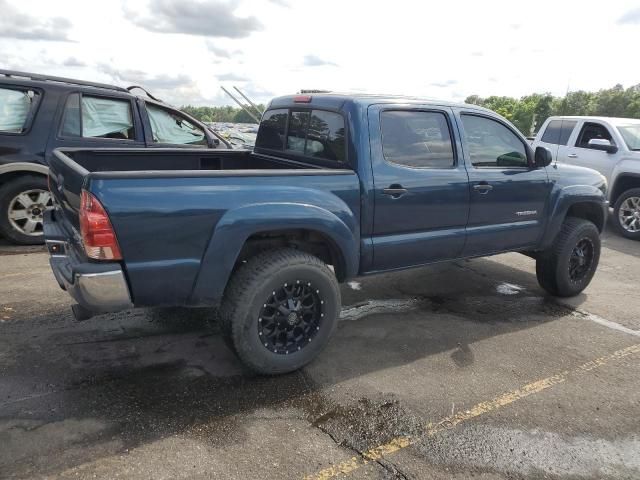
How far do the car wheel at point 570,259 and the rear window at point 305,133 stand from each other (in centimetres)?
259

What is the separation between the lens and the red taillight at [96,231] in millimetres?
2684

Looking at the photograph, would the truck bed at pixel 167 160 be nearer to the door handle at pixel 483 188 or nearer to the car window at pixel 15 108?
the door handle at pixel 483 188

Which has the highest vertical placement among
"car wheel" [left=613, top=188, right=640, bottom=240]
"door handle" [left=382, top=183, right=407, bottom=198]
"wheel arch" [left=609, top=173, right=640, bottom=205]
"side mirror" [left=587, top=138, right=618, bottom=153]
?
"side mirror" [left=587, top=138, right=618, bottom=153]

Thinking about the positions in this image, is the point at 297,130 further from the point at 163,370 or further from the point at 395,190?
the point at 163,370

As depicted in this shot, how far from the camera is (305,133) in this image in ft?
13.7

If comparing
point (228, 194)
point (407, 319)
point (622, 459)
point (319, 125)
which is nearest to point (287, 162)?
point (319, 125)

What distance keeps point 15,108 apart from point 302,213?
4.41 m

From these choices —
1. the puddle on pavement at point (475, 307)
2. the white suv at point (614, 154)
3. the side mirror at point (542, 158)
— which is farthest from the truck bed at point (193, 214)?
the white suv at point (614, 154)

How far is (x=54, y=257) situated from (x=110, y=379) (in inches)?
33.7

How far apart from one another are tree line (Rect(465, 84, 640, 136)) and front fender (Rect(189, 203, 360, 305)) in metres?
43.9

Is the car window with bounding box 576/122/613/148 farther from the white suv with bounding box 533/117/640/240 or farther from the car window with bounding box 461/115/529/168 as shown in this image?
the car window with bounding box 461/115/529/168

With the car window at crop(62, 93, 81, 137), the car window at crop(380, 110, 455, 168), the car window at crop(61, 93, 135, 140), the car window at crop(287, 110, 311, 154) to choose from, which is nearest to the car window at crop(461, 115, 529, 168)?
the car window at crop(380, 110, 455, 168)

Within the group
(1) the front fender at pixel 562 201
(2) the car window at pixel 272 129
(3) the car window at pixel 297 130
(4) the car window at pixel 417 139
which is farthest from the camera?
(1) the front fender at pixel 562 201

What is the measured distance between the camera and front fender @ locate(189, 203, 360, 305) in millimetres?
3006
